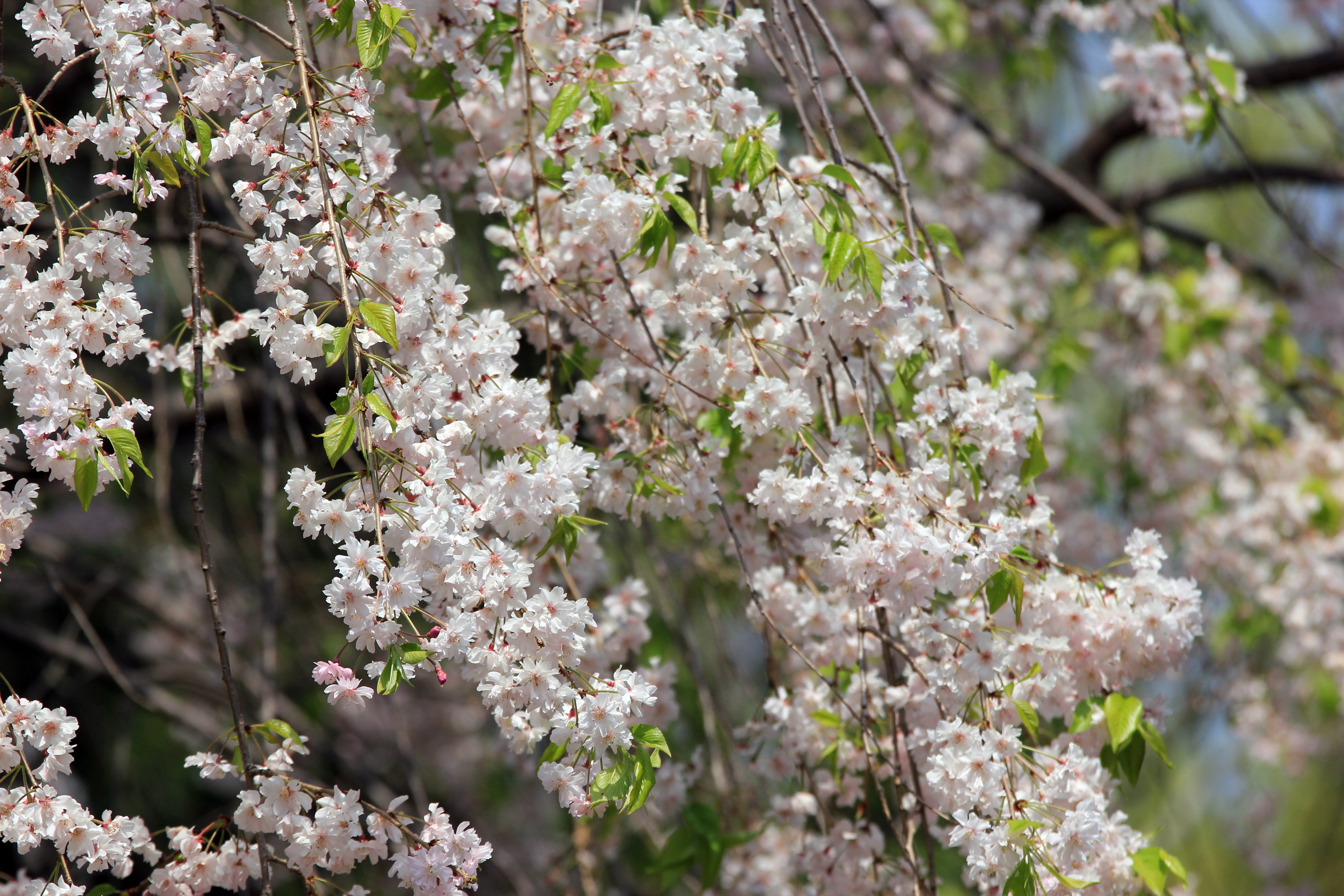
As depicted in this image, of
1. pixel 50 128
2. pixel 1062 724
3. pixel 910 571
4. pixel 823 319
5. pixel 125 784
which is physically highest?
pixel 50 128

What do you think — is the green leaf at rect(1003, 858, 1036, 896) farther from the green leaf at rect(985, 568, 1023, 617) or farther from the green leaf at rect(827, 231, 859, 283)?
the green leaf at rect(827, 231, 859, 283)

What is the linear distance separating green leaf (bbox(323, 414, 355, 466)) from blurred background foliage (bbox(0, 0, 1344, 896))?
90 cm

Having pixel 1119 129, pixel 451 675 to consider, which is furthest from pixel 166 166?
pixel 1119 129

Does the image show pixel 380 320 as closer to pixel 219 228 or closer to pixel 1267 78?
pixel 219 228

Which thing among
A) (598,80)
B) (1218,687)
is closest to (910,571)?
(598,80)

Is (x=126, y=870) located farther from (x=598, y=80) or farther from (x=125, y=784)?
(x=125, y=784)

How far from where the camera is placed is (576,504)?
48.3 inches

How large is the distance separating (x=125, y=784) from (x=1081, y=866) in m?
2.96

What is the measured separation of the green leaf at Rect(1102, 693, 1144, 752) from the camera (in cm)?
135

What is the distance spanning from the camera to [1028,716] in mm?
1315

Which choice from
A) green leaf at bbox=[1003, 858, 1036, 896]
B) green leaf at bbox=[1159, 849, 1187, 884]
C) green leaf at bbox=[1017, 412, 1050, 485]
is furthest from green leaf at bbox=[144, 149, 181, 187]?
green leaf at bbox=[1159, 849, 1187, 884]

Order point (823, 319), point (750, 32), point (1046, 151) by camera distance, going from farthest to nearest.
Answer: point (1046, 151) < point (750, 32) < point (823, 319)

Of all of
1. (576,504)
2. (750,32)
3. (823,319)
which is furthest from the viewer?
(750,32)

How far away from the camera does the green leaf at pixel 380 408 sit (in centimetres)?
109
